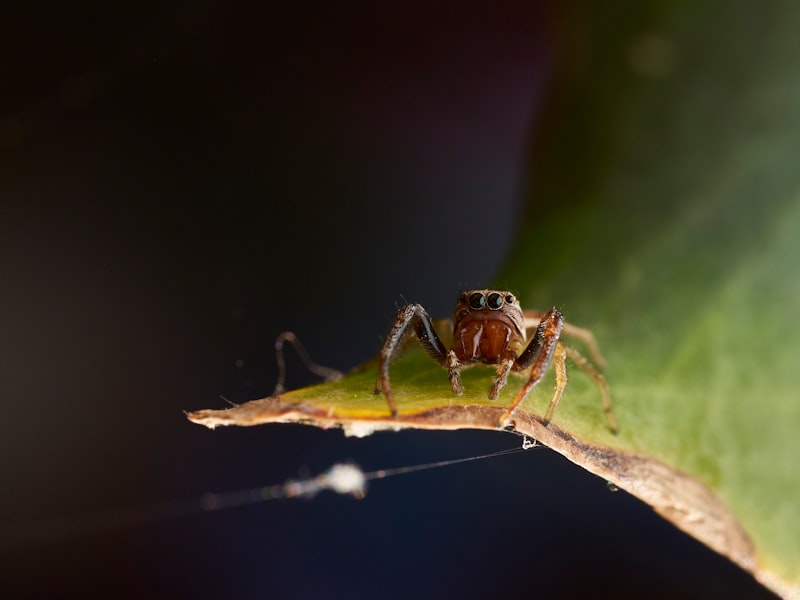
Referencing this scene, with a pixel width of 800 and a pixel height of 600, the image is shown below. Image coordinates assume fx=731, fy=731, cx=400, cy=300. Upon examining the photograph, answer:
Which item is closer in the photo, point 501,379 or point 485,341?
point 501,379

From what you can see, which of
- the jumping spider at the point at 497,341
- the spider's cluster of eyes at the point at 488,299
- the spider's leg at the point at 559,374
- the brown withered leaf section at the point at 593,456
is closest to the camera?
the brown withered leaf section at the point at 593,456

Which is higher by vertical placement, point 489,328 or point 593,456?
point 489,328

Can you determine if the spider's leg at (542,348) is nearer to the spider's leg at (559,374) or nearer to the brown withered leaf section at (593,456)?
the spider's leg at (559,374)

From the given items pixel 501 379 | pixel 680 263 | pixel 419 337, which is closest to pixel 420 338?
pixel 419 337

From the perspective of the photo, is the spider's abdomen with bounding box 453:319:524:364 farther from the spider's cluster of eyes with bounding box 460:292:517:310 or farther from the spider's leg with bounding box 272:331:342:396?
the spider's leg with bounding box 272:331:342:396

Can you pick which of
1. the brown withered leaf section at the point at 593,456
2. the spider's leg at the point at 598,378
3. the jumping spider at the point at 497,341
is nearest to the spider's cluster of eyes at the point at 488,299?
the jumping spider at the point at 497,341

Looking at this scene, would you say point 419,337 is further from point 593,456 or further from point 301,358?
point 593,456

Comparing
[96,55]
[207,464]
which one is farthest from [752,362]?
[96,55]
